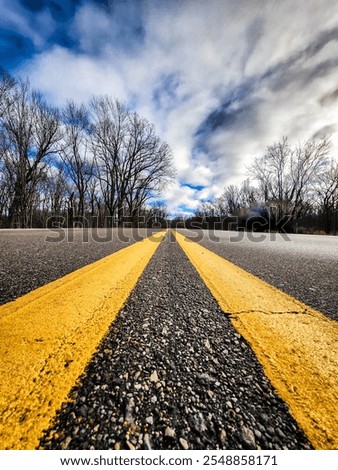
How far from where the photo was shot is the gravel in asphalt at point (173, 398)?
15.9 inches

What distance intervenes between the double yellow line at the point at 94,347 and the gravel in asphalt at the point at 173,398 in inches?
1.6

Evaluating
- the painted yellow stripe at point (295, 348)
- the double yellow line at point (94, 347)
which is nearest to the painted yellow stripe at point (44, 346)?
the double yellow line at point (94, 347)

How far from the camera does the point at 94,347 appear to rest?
0.69 metres

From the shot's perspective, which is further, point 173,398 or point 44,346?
point 44,346

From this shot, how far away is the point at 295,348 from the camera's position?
28.5 inches

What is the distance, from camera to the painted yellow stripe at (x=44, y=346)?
422mm

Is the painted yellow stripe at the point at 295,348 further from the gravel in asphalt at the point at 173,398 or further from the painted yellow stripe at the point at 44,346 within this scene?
the painted yellow stripe at the point at 44,346

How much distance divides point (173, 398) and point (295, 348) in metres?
0.52

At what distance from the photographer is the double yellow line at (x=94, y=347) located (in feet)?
1.43

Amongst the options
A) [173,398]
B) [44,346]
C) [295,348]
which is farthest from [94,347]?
[295,348]

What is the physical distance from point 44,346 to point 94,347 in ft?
0.59

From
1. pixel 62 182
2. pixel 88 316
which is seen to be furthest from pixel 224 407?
pixel 62 182

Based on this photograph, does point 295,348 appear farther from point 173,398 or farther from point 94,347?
point 94,347
